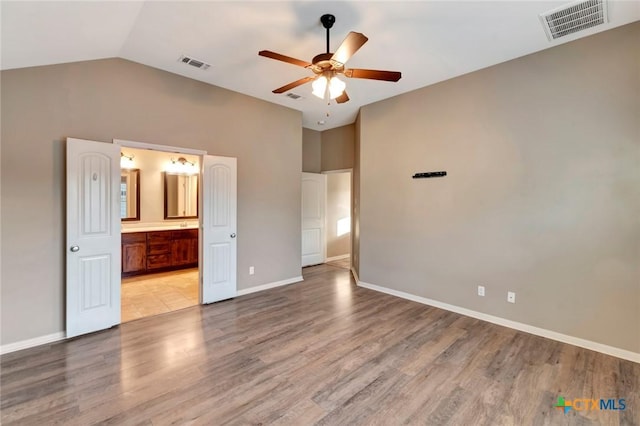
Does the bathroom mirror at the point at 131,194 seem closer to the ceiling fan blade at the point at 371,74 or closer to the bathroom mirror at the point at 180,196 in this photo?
the bathroom mirror at the point at 180,196

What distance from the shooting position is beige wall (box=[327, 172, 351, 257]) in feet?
23.2

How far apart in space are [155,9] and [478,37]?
3.07 metres

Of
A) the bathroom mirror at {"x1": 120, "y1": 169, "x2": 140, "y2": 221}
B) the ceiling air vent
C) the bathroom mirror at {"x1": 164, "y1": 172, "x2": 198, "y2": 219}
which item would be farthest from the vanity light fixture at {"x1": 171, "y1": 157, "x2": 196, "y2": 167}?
the ceiling air vent

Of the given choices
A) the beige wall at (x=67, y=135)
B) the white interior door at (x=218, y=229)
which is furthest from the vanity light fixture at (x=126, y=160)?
the white interior door at (x=218, y=229)

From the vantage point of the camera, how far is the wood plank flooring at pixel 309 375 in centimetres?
197

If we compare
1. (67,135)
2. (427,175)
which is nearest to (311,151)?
(427,175)

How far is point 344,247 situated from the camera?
750 centimetres

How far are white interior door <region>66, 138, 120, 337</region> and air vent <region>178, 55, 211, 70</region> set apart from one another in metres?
1.28

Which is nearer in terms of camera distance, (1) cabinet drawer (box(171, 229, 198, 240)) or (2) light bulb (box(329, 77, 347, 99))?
(2) light bulb (box(329, 77, 347, 99))

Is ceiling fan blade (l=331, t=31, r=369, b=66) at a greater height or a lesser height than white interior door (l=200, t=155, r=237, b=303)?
greater

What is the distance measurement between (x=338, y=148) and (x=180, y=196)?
12.5ft

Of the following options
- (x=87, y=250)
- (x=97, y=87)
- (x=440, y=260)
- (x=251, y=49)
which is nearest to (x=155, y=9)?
(x=251, y=49)

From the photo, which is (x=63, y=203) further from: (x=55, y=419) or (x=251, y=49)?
(x=251, y=49)

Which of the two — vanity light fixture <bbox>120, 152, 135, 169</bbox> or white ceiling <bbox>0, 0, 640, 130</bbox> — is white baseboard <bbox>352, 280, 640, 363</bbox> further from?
vanity light fixture <bbox>120, 152, 135, 169</bbox>
